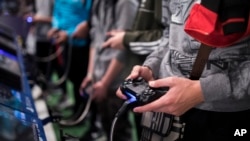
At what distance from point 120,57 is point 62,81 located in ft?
4.40

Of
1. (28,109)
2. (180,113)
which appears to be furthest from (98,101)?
(180,113)

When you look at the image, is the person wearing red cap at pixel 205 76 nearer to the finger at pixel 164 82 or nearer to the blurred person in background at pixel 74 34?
the finger at pixel 164 82

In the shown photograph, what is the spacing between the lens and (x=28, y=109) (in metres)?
1.02

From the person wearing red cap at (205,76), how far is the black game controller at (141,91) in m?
0.01

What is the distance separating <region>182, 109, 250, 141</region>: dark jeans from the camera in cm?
87

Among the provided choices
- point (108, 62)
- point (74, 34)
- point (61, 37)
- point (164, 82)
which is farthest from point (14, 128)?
point (61, 37)

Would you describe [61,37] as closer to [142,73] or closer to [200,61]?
[142,73]

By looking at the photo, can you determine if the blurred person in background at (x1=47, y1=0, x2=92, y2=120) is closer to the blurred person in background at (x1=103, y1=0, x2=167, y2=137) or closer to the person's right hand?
the blurred person in background at (x1=103, y1=0, x2=167, y2=137)

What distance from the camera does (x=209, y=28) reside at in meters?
0.75

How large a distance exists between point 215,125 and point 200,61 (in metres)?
0.16

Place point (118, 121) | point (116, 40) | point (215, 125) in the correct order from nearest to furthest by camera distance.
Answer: point (215, 125)
point (118, 121)
point (116, 40)

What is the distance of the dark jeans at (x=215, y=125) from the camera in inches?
34.4

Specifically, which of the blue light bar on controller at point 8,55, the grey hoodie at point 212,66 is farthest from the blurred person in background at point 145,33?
the blue light bar on controller at point 8,55

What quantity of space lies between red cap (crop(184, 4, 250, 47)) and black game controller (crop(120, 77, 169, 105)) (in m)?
0.13
